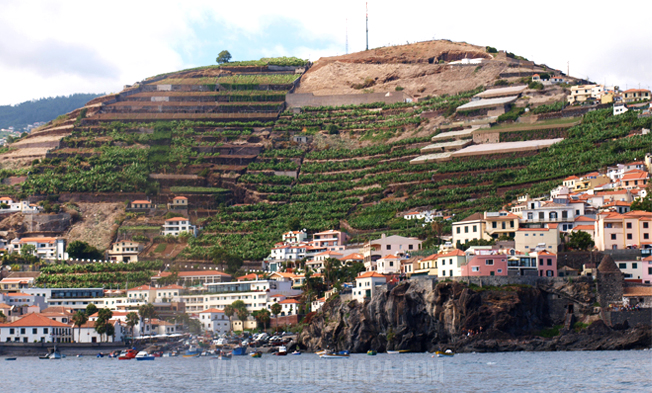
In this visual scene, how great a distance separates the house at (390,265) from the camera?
91.9 metres

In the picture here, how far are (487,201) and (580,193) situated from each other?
12978mm

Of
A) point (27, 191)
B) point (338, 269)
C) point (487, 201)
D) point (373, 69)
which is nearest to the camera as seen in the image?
point (338, 269)

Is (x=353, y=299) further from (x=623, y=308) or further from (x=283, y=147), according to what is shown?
(x=283, y=147)

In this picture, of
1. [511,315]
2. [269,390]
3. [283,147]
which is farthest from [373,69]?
[269,390]

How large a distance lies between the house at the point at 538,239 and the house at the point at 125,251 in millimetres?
53398

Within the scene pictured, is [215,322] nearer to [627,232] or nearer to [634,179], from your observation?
[627,232]

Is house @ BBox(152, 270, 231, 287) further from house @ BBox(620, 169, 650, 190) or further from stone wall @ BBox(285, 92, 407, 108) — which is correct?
stone wall @ BBox(285, 92, 407, 108)

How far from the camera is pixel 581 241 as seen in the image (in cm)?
8156

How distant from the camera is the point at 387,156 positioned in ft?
445

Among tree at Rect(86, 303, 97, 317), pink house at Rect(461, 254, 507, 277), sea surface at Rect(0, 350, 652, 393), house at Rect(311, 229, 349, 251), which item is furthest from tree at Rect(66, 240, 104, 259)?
pink house at Rect(461, 254, 507, 277)

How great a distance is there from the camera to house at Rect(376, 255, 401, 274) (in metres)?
91.9

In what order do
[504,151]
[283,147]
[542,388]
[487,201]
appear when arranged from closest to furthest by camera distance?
[542,388] < [487,201] < [504,151] < [283,147]

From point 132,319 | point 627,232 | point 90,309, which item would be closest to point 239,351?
point 132,319

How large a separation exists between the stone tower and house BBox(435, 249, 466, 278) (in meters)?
11.1
